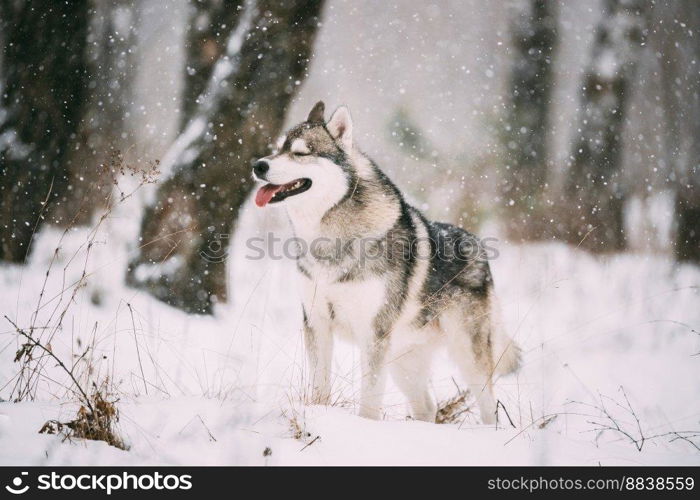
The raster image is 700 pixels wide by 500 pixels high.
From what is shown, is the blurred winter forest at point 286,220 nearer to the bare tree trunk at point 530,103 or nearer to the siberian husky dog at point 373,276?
the bare tree trunk at point 530,103

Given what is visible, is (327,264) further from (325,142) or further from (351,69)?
(351,69)

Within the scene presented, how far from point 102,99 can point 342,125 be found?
3.47m

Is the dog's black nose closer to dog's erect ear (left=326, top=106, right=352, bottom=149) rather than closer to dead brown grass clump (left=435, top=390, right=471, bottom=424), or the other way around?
dog's erect ear (left=326, top=106, right=352, bottom=149)

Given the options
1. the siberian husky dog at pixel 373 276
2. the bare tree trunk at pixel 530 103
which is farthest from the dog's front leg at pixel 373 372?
the bare tree trunk at pixel 530 103

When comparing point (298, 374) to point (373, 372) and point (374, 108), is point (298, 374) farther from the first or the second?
point (374, 108)

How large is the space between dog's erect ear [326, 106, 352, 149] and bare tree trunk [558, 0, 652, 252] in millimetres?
4565

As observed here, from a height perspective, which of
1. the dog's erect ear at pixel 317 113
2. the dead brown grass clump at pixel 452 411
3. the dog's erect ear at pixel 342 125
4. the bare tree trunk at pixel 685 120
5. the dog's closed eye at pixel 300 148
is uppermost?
the bare tree trunk at pixel 685 120

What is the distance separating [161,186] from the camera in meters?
4.38

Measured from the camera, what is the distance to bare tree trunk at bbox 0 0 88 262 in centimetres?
473

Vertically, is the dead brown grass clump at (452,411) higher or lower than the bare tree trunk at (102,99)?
lower

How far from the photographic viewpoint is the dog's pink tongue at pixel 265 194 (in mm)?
2635

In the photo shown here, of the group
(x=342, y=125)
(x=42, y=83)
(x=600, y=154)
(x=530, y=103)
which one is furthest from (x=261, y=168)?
(x=600, y=154)

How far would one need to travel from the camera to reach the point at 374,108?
6.45 m
